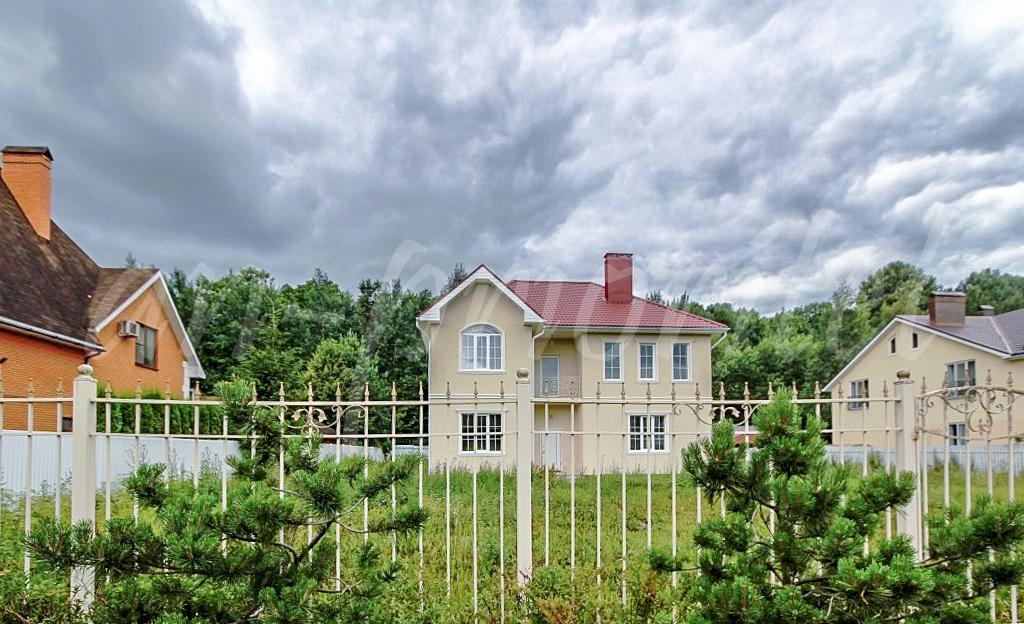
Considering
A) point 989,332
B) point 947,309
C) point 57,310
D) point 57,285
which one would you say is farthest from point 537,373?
point 989,332

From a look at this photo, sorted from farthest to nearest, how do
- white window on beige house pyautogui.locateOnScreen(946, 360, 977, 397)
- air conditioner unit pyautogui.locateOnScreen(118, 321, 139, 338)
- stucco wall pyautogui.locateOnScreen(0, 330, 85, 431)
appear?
1. white window on beige house pyautogui.locateOnScreen(946, 360, 977, 397)
2. air conditioner unit pyautogui.locateOnScreen(118, 321, 139, 338)
3. stucco wall pyautogui.locateOnScreen(0, 330, 85, 431)

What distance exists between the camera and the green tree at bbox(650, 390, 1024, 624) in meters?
2.38

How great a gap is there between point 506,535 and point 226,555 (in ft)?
12.8

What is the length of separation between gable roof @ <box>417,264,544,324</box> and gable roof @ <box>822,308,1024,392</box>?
13.9 m

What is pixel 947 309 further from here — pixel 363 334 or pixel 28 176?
pixel 28 176

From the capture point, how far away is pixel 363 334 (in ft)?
100

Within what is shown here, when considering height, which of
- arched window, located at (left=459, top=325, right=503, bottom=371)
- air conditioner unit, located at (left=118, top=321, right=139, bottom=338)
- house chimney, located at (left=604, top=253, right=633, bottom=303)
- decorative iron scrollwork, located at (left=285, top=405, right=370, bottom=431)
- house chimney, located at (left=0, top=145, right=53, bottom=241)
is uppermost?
house chimney, located at (left=0, top=145, right=53, bottom=241)

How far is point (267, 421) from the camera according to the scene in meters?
2.99

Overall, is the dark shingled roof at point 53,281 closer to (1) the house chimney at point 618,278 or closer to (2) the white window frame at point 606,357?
(2) the white window frame at point 606,357

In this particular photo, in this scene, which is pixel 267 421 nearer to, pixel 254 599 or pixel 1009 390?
pixel 254 599

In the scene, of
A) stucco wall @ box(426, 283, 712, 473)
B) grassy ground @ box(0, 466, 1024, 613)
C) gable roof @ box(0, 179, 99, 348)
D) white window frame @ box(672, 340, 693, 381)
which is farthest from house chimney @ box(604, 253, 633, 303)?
gable roof @ box(0, 179, 99, 348)

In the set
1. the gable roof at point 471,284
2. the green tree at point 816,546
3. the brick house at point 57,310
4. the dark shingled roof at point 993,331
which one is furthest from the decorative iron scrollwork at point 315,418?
the dark shingled roof at point 993,331

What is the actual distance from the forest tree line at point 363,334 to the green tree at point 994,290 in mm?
149

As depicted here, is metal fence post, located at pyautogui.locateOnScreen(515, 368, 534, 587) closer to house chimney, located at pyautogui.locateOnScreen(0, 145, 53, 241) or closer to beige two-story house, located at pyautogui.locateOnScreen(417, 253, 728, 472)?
beige two-story house, located at pyautogui.locateOnScreen(417, 253, 728, 472)
